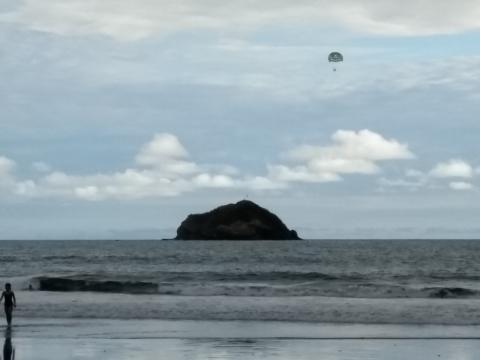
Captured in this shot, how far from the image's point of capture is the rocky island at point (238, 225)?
17175 centimetres

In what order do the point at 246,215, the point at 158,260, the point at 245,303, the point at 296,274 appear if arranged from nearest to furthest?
the point at 245,303 → the point at 296,274 → the point at 158,260 → the point at 246,215

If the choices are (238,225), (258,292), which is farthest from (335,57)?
(238,225)

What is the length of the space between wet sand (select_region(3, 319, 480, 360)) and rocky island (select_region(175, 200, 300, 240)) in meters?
139

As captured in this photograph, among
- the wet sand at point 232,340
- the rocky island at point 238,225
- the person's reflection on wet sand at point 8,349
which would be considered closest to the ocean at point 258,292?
the wet sand at point 232,340

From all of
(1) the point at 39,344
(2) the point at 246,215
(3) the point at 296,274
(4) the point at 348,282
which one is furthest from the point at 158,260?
(2) the point at 246,215

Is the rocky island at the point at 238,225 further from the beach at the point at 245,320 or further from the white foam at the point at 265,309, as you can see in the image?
the white foam at the point at 265,309

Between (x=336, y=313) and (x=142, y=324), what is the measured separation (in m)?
7.31

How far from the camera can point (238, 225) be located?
567 ft

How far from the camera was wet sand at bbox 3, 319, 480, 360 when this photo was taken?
914 inches

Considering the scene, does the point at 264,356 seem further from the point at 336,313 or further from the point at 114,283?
the point at 114,283

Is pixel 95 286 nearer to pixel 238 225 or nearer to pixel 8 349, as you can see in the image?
pixel 8 349

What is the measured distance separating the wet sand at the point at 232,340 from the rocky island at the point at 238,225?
139285 millimetres

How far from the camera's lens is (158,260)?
86.7 m

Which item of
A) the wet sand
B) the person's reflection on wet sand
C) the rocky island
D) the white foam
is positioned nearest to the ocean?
the white foam
